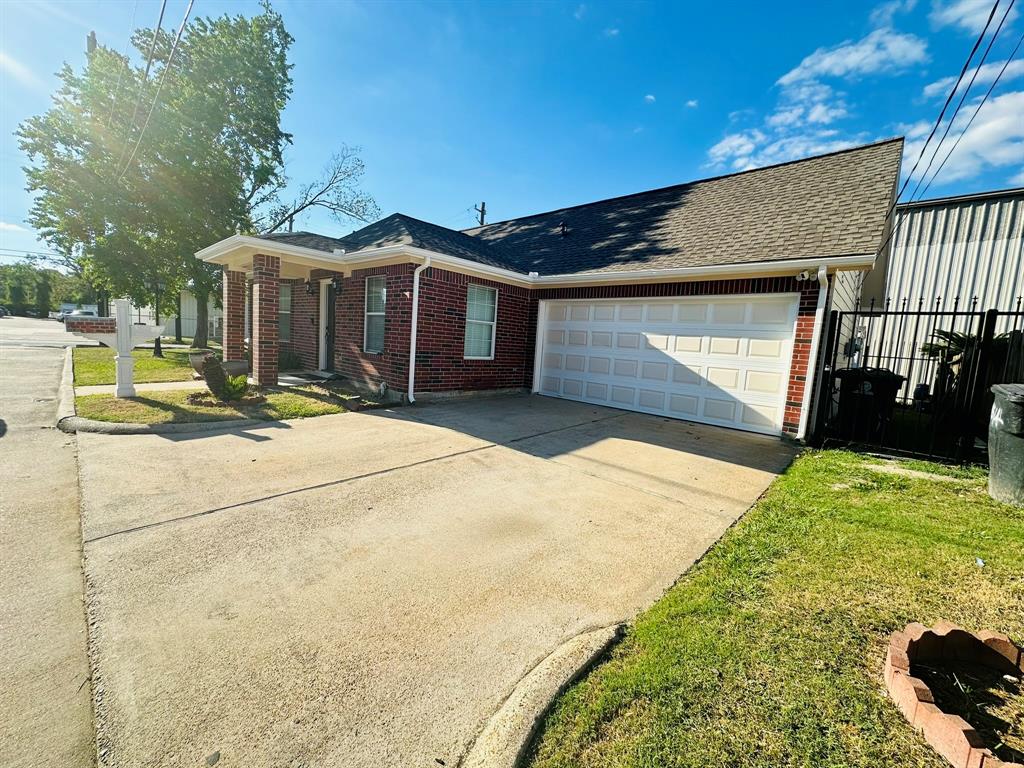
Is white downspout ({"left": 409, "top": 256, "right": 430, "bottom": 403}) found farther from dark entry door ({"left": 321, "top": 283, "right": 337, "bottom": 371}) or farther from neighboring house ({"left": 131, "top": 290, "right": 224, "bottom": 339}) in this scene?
neighboring house ({"left": 131, "top": 290, "right": 224, "bottom": 339})

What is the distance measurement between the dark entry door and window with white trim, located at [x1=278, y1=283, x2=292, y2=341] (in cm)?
212

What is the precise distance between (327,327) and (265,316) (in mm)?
2525

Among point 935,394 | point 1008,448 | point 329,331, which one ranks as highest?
point 329,331

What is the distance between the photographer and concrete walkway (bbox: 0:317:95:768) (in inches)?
63.8

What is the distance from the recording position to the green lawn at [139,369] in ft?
31.1

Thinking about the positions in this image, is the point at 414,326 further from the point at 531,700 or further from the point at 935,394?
the point at 935,394

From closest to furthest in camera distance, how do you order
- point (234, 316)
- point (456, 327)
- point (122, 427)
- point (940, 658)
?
point (940, 658)
point (122, 427)
point (456, 327)
point (234, 316)

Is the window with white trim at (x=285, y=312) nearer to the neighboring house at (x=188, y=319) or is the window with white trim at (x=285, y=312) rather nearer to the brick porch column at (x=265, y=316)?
the brick porch column at (x=265, y=316)

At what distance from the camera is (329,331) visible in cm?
1126

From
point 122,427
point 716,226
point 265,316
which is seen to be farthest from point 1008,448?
point 265,316

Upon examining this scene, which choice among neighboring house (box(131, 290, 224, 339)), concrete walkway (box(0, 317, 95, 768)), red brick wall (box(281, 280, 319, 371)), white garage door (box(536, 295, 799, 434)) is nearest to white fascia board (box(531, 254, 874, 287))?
white garage door (box(536, 295, 799, 434))

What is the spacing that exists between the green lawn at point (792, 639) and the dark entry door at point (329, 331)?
404 inches

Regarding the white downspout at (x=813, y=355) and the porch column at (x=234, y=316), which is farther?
the porch column at (x=234, y=316)

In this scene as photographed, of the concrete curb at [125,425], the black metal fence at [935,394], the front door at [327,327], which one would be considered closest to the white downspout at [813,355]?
the black metal fence at [935,394]
